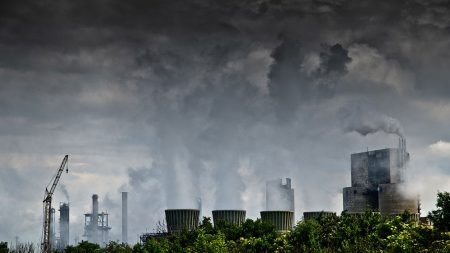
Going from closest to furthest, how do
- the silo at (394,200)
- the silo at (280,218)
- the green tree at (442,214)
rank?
1. the green tree at (442,214)
2. the silo at (280,218)
3. the silo at (394,200)

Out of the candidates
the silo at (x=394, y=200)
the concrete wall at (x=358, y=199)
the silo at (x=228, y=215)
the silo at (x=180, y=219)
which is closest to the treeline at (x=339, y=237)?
the silo at (x=180, y=219)

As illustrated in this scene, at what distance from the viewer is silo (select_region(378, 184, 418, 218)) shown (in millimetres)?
163750

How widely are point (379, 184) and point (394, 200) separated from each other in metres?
8.55

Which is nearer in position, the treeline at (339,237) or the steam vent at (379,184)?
the treeline at (339,237)

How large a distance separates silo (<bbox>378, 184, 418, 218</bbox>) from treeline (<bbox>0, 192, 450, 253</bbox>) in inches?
2971

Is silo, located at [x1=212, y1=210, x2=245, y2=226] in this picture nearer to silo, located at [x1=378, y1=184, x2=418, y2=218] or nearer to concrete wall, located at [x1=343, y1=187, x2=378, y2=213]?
silo, located at [x1=378, y1=184, x2=418, y2=218]

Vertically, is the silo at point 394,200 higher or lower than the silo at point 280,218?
higher

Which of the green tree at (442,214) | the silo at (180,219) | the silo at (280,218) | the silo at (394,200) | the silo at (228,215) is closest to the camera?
the green tree at (442,214)

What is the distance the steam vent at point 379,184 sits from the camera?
6580 inches

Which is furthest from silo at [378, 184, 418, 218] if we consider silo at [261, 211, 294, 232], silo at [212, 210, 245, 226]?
silo at [212, 210, 245, 226]

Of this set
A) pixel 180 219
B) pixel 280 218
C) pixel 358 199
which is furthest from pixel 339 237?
pixel 358 199

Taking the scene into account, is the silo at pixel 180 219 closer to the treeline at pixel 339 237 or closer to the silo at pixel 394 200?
the treeline at pixel 339 237

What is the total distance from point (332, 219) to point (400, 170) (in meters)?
106

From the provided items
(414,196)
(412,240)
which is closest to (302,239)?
(412,240)
